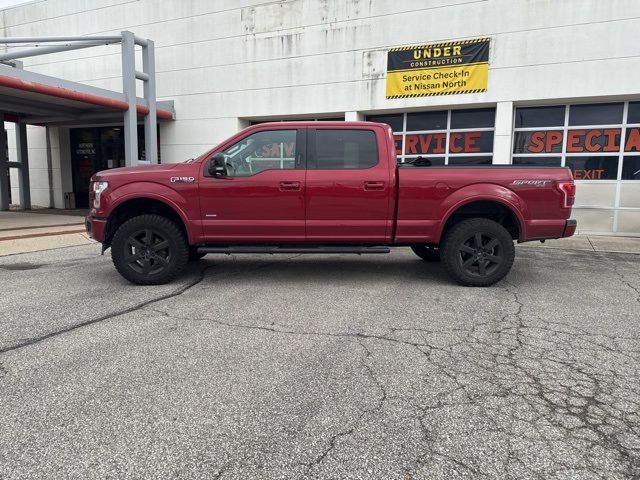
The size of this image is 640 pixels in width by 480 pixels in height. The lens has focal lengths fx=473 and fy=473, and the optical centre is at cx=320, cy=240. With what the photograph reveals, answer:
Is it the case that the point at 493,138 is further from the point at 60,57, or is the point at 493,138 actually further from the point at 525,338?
the point at 60,57

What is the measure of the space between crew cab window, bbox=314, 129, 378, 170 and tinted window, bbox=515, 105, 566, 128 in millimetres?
8260

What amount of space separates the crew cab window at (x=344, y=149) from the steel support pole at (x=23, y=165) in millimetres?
16474

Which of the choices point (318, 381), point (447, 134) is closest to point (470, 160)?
point (447, 134)

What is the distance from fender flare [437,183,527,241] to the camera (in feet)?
19.3

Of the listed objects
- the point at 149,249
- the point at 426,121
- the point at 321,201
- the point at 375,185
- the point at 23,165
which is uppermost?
the point at 426,121

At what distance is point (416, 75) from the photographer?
13.0 metres

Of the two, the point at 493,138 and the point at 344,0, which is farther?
the point at 344,0

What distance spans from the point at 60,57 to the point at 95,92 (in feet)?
21.3

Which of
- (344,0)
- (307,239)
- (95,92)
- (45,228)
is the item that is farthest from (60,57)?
(307,239)

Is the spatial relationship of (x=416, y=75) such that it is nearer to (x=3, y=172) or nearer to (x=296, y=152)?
(x=296, y=152)

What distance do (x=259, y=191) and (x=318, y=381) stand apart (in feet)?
10.2

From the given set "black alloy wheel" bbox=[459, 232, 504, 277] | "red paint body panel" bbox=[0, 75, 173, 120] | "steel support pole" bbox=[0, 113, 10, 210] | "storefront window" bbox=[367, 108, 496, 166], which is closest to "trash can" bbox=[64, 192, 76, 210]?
"steel support pole" bbox=[0, 113, 10, 210]

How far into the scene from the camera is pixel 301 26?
14094 mm

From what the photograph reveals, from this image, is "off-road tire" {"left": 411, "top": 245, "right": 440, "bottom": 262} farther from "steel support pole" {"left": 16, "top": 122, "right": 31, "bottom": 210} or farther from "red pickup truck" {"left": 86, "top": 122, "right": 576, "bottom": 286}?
"steel support pole" {"left": 16, "top": 122, "right": 31, "bottom": 210}
